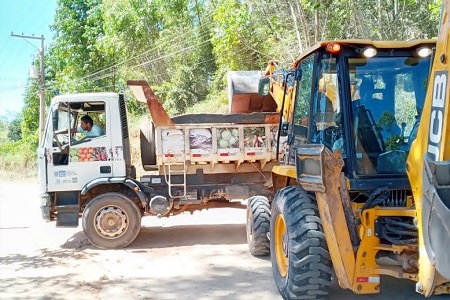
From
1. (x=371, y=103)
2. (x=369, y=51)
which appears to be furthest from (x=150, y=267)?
(x=369, y=51)

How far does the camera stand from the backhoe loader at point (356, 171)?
4621mm

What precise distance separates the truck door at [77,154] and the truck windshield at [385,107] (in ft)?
16.2

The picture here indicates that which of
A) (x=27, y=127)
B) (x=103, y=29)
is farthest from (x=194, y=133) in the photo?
(x=27, y=127)

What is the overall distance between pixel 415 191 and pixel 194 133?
16.4 feet

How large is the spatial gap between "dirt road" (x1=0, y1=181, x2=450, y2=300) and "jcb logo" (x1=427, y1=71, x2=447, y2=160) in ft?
7.91

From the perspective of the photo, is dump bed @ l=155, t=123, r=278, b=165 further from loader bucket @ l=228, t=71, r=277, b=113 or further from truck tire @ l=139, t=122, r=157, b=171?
loader bucket @ l=228, t=71, r=277, b=113

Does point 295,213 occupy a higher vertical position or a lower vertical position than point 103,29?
lower

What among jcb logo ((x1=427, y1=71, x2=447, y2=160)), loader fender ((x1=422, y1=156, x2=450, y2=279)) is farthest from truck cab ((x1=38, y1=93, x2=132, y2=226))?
loader fender ((x1=422, y1=156, x2=450, y2=279))

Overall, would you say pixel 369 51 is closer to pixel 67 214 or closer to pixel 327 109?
pixel 327 109

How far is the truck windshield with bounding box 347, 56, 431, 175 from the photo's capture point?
197 inches

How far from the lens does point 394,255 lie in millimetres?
4680

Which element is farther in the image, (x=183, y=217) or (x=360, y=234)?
(x=183, y=217)

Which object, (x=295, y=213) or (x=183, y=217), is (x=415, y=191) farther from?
(x=183, y=217)

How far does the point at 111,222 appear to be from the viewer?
8.66 meters
